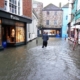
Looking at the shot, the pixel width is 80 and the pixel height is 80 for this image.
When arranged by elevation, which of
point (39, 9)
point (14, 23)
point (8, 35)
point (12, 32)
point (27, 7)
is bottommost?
point (8, 35)

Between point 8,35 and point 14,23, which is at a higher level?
point 14,23

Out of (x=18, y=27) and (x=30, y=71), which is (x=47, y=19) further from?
(x=30, y=71)

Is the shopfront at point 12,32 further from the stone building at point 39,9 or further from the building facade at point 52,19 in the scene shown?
the building facade at point 52,19

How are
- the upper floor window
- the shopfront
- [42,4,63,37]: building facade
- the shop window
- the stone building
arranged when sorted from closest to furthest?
the upper floor window < the shopfront < the shop window < [42,4,63,37]: building facade < the stone building

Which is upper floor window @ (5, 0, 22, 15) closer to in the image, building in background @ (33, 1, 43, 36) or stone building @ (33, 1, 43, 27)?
building in background @ (33, 1, 43, 36)

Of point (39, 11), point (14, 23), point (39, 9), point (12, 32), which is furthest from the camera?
point (39, 9)

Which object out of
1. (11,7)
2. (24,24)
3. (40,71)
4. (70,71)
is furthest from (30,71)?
(24,24)

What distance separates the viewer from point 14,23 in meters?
20.6

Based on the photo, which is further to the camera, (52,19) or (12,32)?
(52,19)

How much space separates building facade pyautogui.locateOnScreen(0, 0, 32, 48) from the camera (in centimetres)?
1883

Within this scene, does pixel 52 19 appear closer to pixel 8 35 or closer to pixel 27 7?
pixel 27 7

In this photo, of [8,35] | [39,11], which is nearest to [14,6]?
[8,35]

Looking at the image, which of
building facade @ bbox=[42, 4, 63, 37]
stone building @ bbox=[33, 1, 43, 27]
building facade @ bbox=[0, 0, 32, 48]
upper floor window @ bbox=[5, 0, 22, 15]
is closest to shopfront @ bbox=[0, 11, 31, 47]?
building facade @ bbox=[0, 0, 32, 48]

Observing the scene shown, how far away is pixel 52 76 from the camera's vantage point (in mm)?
7773
